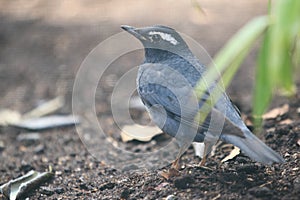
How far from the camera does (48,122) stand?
22.8ft

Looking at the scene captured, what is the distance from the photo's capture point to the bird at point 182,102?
13.4 feet

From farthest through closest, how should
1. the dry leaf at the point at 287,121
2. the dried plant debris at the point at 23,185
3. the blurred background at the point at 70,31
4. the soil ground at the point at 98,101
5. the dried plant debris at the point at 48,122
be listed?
1. the blurred background at the point at 70,31
2. the dried plant debris at the point at 48,122
3. the dry leaf at the point at 287,121
4. the dried plant debris at the point at 23,185
5. the soil ground at the point at 98,101

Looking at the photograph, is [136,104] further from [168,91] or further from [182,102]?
[182,102]

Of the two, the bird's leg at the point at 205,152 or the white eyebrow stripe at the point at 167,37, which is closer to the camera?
the bird's leg at the point at 205,152

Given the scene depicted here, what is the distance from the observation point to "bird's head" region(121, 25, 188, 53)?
15.7 feet

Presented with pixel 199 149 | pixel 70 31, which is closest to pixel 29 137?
pixel 199 149

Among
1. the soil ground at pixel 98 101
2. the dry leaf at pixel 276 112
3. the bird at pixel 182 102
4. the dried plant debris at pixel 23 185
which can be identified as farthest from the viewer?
the dry leaf at pixel 276 112

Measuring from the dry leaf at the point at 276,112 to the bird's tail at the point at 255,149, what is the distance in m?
1.86

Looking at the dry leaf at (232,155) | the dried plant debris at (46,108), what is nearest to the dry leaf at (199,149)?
the dry leaf at (232,155)

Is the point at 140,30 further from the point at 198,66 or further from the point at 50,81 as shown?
the point at 50,81

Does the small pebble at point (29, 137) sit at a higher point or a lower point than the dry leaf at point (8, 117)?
higher

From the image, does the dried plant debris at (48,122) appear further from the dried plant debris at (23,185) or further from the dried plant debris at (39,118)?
the dried plant debris at (23,185)

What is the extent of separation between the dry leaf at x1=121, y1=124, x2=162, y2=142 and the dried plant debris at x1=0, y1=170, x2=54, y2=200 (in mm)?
1272

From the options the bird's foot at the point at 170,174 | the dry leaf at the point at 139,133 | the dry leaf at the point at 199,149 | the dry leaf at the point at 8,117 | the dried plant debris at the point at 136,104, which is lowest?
the dry leaf at the point at 8,117
